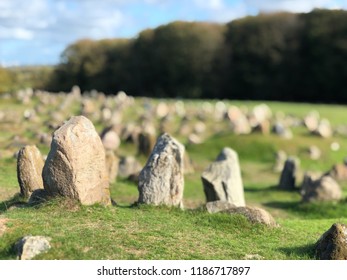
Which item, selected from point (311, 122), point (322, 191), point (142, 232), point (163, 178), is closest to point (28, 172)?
point (163, 178)

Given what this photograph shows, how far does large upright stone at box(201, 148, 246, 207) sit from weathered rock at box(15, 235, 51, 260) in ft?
24.7

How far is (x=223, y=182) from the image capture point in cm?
1656

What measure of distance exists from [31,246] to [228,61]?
56.4m

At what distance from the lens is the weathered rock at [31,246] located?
9.30 meters

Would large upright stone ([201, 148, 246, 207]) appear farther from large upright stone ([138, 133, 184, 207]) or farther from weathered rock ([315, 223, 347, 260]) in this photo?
weathered rock ([315, 223, 347, 260])

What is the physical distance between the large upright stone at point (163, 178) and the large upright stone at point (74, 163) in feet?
5.66

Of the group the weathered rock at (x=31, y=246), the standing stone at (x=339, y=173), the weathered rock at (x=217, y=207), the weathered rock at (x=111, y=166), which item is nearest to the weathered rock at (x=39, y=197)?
the weathered rock at (x=31, y=246)

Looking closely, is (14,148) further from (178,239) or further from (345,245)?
(345,245)

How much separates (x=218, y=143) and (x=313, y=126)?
30.4 ft

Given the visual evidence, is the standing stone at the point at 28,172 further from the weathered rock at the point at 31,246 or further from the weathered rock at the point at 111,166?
the weathered rock at the point at 111,166

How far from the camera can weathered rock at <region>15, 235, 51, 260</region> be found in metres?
9.30

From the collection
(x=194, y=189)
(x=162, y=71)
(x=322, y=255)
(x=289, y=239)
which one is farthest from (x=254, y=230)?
(x=162, y=71)

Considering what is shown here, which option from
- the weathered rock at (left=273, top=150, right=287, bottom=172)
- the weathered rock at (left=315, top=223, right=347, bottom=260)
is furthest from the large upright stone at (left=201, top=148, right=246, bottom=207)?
the weathered rock at (left=273, top=150, right=287, bottom=172)

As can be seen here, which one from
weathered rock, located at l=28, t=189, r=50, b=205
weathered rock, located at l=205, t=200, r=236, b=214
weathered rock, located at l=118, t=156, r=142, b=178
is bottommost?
weathered rock, located at l=205, t=200, r=236, b=214
